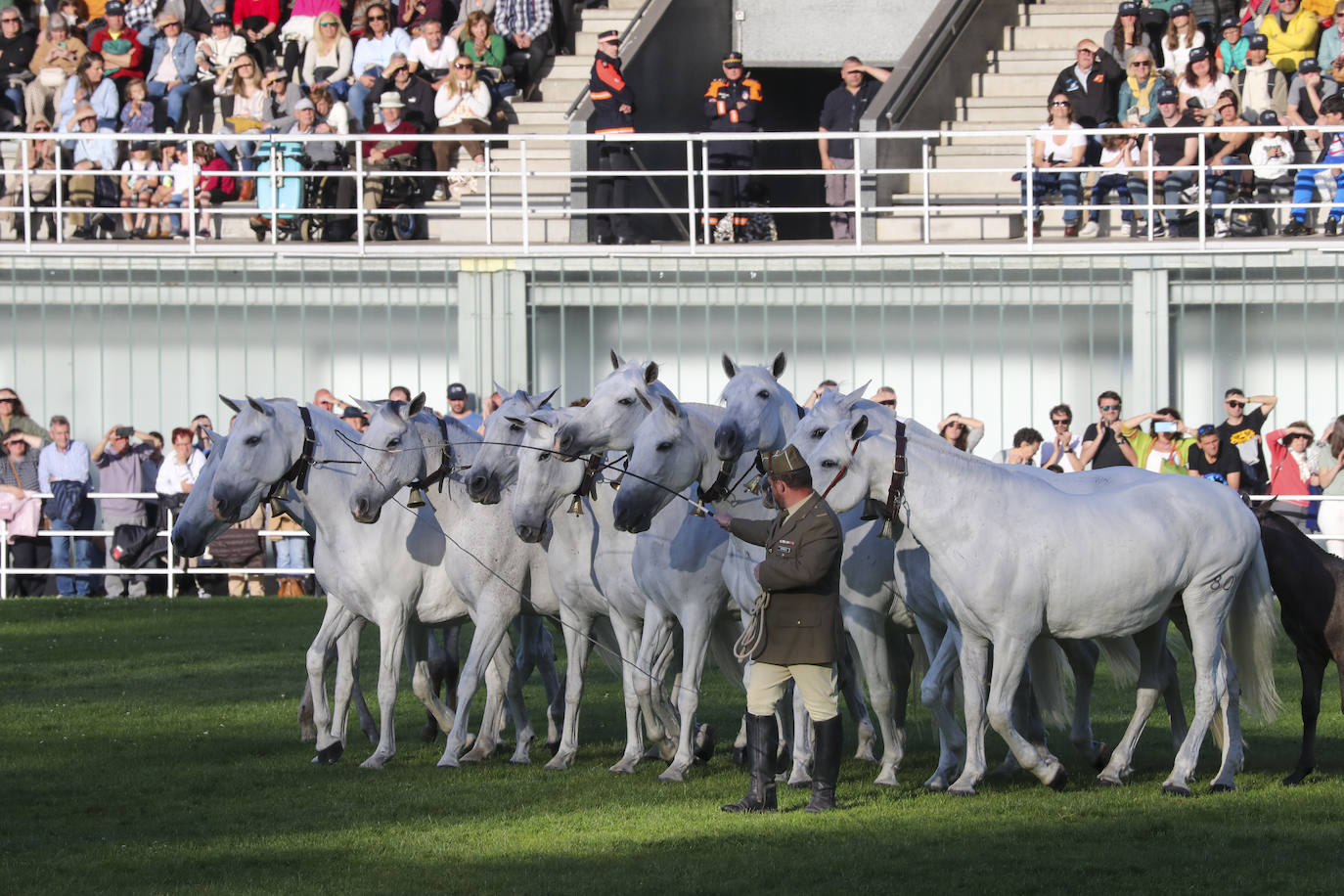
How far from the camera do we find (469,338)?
23234mm

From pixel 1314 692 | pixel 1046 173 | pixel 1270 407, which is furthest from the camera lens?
pixel 1046 173

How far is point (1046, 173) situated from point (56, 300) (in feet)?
37.1

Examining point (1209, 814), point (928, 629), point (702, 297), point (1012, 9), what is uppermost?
point (1012, 9)

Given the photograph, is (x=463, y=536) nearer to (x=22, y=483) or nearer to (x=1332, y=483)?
(x=1332, y=483)

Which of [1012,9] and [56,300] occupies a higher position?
[1012,9]

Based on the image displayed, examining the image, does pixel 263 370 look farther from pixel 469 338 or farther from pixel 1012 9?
pixel 1012 9

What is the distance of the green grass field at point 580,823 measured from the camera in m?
9.23

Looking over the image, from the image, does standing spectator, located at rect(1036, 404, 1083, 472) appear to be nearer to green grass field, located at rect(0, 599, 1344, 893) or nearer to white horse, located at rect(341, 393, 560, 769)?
green grass field, located at rect(0, 599, 1344, 893)

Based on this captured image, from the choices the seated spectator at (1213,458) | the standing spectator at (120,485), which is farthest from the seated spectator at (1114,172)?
the standing spectator at (120,485)

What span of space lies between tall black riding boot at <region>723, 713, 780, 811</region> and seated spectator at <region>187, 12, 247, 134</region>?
58.5 ft

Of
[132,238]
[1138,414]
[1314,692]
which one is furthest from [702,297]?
[1314,692]

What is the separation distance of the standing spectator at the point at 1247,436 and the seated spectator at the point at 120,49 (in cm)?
1476

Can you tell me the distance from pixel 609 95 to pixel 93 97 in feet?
22.9

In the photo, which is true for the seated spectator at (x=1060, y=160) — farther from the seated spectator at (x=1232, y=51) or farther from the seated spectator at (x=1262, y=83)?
the seated spectator at (x=1232, y=51)
